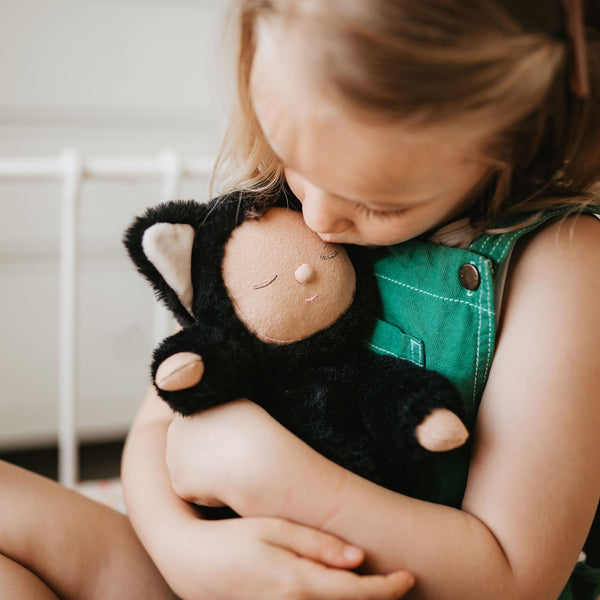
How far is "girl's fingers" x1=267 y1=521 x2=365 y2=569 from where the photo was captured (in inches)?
15.5

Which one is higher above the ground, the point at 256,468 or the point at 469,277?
the point at 469,277

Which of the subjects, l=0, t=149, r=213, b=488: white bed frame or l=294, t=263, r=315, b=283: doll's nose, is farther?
l=0, t=149, r=213, b=488: white bed frame

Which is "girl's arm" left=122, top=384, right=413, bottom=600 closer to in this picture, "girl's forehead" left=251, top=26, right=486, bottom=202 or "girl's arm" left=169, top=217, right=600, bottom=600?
"girl's arm" left=169, top=217, right=600, bottom=600

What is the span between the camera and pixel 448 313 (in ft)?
1.54

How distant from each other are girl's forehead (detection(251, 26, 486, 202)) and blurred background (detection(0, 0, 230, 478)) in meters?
0.85

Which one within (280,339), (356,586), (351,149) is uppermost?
(351,149)

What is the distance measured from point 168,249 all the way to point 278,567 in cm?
22

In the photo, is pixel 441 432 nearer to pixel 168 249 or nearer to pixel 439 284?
pixel 439 284

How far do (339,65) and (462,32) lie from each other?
0.06m

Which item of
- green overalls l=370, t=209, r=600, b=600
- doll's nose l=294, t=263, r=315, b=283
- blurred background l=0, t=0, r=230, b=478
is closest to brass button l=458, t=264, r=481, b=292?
green overalls l=370, t=209, r=600, b=600

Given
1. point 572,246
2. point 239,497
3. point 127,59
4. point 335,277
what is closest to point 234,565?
point 239,497

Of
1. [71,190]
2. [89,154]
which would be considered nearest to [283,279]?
[71,190]

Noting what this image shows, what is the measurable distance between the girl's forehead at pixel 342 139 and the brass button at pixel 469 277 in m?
0.09

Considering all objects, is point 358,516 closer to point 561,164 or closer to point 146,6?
point 561,164
